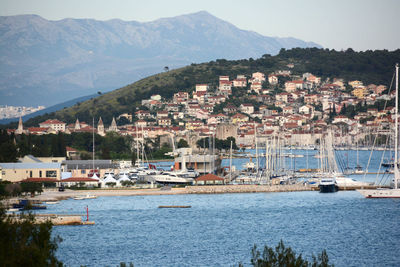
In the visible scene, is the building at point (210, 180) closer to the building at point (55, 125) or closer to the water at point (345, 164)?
the water at point (345, 164)

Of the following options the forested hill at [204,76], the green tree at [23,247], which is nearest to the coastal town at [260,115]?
the forested hill at [204,76]

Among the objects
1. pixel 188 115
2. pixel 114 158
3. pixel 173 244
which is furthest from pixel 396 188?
pixel 188 115

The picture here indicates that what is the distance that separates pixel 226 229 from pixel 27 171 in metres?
22.1

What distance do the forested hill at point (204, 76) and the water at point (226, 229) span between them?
101 meters

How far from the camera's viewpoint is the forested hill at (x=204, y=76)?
15438 cm

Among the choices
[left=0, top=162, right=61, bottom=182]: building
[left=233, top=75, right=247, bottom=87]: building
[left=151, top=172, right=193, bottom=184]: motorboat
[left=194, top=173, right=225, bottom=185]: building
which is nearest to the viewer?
[left=0, top=162, right=61, bottom=182]: building

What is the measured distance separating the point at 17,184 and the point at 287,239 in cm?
2229

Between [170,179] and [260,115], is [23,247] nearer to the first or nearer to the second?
[170,179]

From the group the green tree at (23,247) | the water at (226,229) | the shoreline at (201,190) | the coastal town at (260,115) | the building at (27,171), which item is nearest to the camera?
the green tree at (23,247)

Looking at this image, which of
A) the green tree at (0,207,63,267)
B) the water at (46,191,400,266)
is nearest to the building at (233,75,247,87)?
the water at (46,191,400,266)

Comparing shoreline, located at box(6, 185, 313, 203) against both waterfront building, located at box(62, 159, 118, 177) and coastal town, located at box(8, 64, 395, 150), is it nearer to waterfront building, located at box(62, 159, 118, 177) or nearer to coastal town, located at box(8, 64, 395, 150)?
waterfront building, located at box(62, 159, 118, 177)

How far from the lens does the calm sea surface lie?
96.9ft

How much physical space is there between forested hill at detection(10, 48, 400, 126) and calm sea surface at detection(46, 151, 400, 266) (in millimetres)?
101434

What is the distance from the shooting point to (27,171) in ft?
176
